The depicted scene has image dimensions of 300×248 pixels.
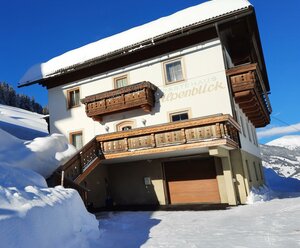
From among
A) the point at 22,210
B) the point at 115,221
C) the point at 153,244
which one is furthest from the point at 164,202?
the point at 22,210

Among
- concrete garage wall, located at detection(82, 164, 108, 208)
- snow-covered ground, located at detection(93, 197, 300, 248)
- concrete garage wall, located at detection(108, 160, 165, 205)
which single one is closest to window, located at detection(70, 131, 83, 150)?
concrete garage wall, located at detection(82, 164, 108, 208)

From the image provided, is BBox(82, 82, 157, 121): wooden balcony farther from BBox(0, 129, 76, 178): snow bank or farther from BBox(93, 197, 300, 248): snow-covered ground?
BBox(93, 197, 300, 248): snow-covered ground

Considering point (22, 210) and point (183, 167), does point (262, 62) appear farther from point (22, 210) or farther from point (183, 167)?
point (22, 210)

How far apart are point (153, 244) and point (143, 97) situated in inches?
361

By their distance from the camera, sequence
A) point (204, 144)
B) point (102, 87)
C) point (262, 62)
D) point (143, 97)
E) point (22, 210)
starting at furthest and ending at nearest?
point (262, 62)
point (102, 87)
point (143, 97)
point (204, 144)
point (22, 210)

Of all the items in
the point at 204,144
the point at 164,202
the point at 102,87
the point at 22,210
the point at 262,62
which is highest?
the point at 262,62

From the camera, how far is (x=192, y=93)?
15234 millimetres

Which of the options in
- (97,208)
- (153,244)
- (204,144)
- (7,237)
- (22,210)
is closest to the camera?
(7,237)

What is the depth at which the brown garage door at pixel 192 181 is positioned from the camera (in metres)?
15.1

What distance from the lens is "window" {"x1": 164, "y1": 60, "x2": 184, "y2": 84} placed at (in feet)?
52.3

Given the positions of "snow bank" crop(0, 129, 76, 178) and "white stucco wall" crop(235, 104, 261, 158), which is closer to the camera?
"snow bank" crop(0, 129, 76, 178)

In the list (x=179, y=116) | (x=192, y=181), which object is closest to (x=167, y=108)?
(x=179, y=116)

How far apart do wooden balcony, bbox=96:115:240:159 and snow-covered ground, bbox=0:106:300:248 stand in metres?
2.85

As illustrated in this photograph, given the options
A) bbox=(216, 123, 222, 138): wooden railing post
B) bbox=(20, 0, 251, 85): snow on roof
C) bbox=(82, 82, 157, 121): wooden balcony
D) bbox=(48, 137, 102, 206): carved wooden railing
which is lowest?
bbox=(48, 137, 102, 206): carved wooden railing
